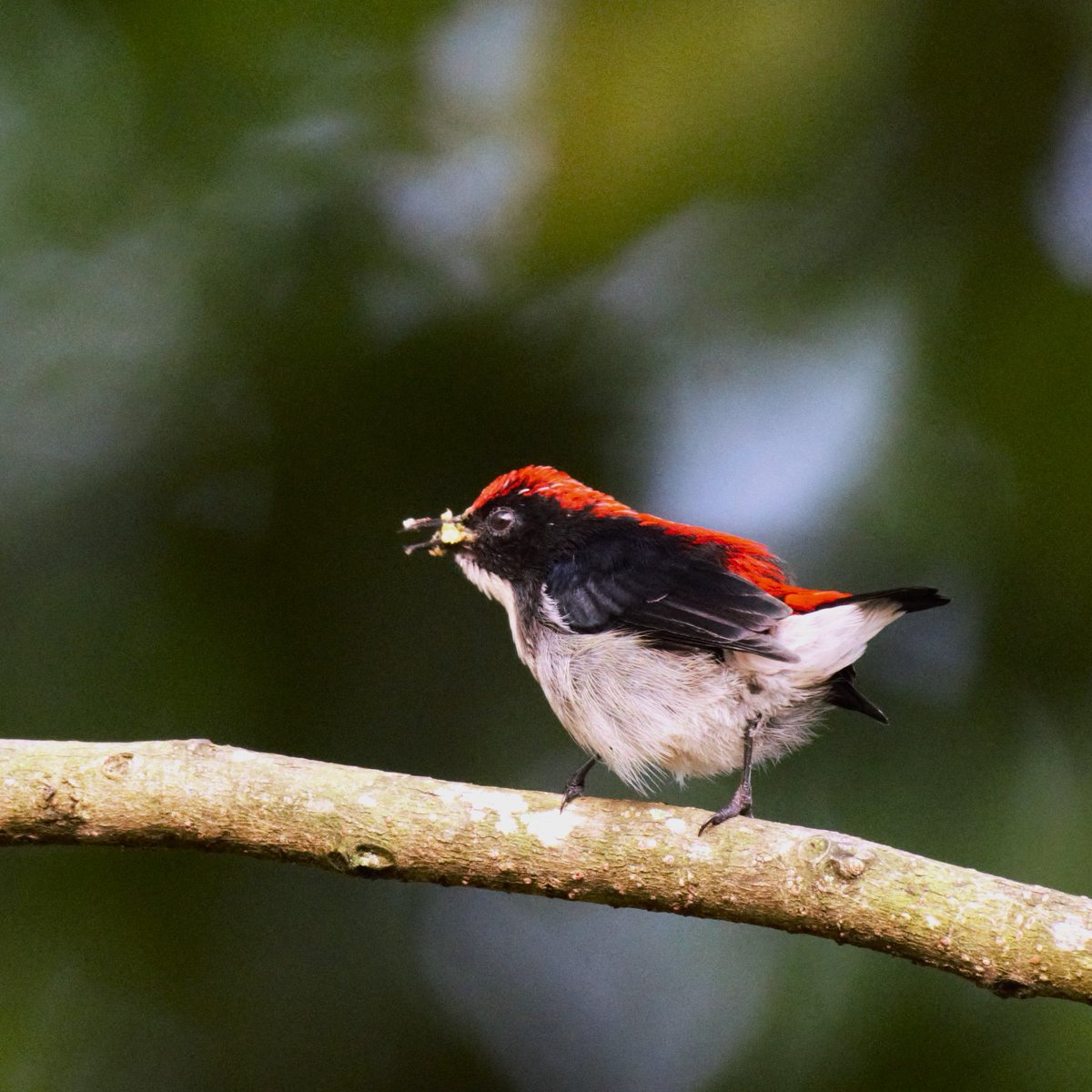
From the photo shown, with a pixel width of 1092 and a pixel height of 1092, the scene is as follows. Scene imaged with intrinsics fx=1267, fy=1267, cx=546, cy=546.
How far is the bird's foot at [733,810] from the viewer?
7.43 feet

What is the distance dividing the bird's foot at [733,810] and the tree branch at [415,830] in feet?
0.06

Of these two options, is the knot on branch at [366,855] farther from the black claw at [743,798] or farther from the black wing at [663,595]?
the black wing at [663,595]

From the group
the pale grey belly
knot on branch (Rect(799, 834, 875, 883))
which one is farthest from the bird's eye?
knot on branch (Rect(799, 834, 875, 883))

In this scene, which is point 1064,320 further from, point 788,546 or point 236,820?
point 236,820

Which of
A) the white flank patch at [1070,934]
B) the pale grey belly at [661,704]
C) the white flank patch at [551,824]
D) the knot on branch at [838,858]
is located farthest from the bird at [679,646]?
the white flank patch at [1070,934]

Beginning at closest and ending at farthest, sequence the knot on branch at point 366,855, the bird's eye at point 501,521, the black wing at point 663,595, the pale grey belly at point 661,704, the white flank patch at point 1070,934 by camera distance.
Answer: the white flank patch at point 1070,934, the knot on branch at point 366,855, the black wing at point 663,595, the pale grey belly at point 661,704, the bird's eye at point 501,521

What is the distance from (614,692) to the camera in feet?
9.33

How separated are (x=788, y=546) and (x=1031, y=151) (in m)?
1.29

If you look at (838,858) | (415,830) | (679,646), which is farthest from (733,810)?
(415,830)

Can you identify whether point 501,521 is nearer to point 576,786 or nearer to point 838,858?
point 576,786

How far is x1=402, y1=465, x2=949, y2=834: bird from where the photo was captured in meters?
2.68

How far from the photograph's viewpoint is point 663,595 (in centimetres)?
281

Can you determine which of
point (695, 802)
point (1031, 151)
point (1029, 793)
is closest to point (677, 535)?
point (695, 802)

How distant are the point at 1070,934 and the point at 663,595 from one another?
1.14 metres
